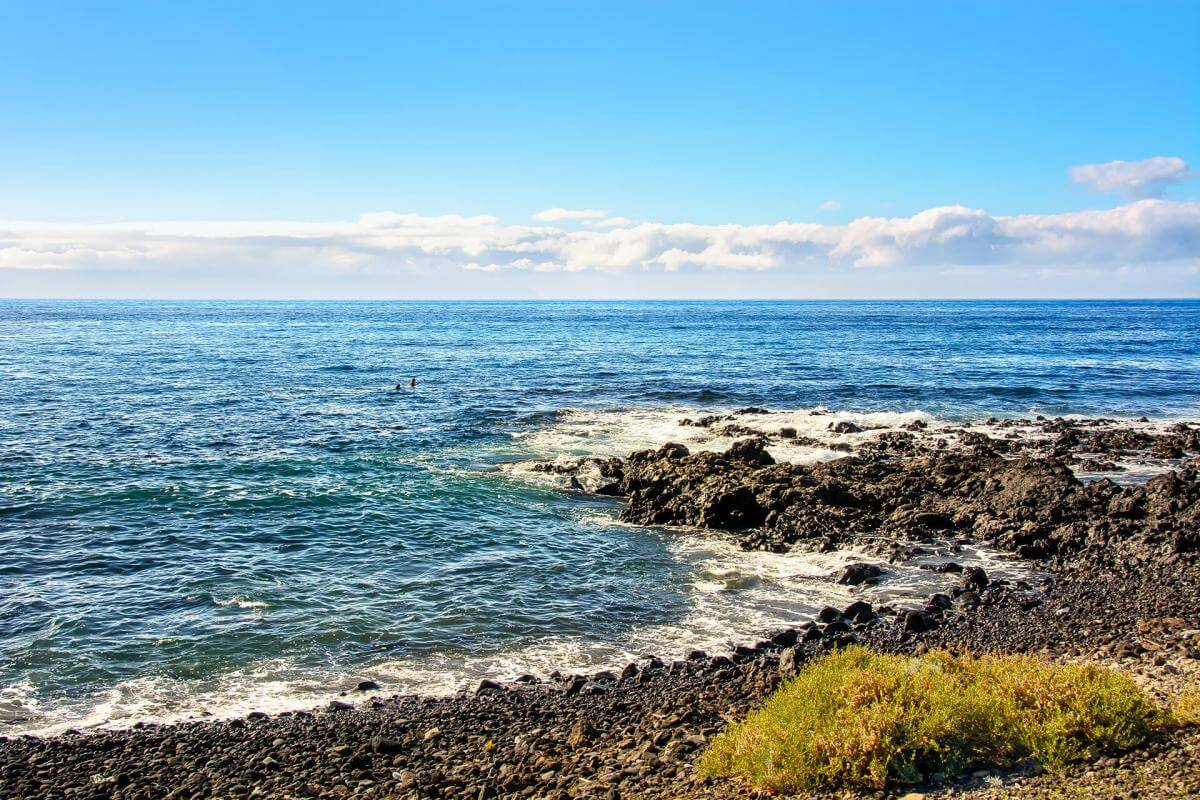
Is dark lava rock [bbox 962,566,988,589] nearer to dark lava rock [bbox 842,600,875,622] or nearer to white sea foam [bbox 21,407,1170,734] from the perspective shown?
white sea foam [bbox 21,407,1170,734]

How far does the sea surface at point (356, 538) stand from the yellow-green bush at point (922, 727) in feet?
19.0

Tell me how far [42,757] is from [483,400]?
37.6 meters

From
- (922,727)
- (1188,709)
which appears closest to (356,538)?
(922,727)

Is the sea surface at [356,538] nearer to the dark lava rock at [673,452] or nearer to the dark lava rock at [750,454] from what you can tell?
the dark lava rock at [673,452]

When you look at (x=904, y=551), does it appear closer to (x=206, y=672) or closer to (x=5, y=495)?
(x=206, y=672)

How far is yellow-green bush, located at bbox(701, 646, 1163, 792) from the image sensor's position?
28.4 feet

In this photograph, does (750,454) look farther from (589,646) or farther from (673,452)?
(589,646)

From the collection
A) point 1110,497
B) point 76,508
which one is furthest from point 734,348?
point 76,508

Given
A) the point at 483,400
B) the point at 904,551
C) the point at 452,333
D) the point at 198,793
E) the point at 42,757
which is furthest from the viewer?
the point at 452,333

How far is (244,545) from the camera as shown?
69.7 ft

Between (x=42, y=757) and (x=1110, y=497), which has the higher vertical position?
(x=1110, y=497)

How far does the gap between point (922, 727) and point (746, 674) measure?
15.9 feet

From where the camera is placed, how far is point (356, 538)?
22.1 meters

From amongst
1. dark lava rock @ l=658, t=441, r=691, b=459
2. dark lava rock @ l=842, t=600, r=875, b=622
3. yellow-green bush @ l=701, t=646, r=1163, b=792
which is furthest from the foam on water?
yellow-green bush @ l=701, t=646, r=1163, b=792
